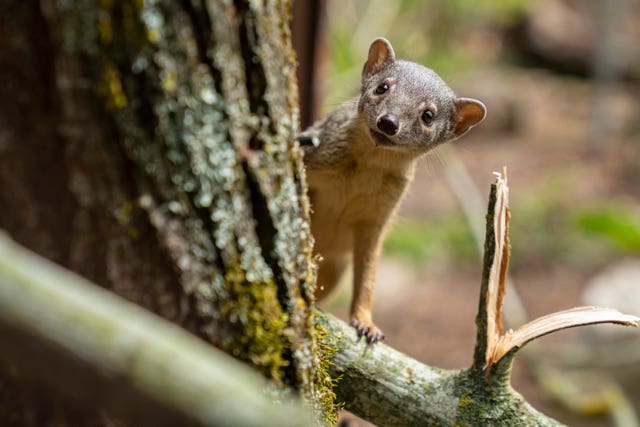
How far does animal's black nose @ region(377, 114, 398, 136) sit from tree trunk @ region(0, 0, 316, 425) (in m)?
1.75

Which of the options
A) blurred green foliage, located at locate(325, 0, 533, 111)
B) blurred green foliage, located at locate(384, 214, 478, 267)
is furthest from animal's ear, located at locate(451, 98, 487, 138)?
blurred green foliage, located at locate(384, 214, 478, 267)

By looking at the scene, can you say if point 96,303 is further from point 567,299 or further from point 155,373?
point 567,299

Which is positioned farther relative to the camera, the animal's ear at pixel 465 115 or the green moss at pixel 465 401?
the animal's ear at pixel 465 115

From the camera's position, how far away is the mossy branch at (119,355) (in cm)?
150

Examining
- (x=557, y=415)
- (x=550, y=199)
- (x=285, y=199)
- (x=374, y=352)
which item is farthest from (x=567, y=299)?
(x=285, y=199)

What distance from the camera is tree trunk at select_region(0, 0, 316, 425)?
1.87 m

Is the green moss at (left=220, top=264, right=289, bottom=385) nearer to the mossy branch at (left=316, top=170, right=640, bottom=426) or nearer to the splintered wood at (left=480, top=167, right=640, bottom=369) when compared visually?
the mossy branch at (left=316, top=170, right=640, bottom=426)

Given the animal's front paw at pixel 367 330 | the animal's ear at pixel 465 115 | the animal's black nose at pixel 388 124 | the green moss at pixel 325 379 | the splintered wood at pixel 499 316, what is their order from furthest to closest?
the animal's ear at pixel 465 115 → the animal's black nose at pixel 388 124 → the animal's front paw at pixel 367 330 → the splintered wood at pixel 499 316 → the green moss at pixel 325 379

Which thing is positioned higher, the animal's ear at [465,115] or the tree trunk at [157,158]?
the animal's ear at [465,115]

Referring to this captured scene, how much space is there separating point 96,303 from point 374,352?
1.72m

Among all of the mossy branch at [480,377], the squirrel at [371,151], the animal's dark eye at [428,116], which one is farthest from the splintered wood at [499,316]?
the animal's dark eye at [428,116]

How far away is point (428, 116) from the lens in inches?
170

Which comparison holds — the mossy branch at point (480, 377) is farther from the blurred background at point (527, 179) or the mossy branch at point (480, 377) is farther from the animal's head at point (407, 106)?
the blurred background at point (527, 179)

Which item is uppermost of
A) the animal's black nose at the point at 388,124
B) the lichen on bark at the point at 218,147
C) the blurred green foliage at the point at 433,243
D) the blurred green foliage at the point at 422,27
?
the blurred green foliage at the point at 422,27
